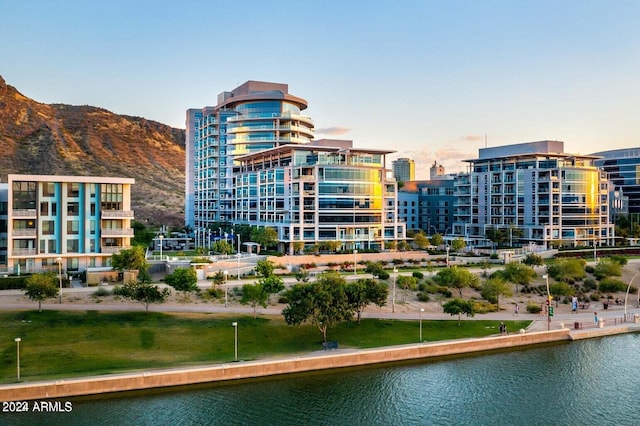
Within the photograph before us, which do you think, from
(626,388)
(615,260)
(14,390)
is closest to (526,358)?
(626,388)

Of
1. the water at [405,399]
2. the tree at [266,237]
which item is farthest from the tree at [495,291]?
the tree at [266,237]

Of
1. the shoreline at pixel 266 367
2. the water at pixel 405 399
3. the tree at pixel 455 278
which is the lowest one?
the water at pixel 405 399

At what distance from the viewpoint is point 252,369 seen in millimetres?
40219

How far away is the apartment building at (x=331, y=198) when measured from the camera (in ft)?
316

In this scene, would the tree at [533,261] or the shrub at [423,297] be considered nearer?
the shrub at [423,297]

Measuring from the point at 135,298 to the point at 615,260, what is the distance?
7051cm

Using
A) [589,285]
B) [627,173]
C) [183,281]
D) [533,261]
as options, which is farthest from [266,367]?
[627,173]

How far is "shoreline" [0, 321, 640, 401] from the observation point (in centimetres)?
A: 3550

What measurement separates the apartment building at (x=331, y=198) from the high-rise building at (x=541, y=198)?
2578 cm

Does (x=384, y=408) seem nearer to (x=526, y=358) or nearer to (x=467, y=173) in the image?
(x=526, y=358)

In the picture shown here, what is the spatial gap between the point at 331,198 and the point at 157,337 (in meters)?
54.4

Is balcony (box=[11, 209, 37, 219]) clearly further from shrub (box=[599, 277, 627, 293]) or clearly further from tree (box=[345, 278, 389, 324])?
shrub (box=[599, 277, 627, 293])

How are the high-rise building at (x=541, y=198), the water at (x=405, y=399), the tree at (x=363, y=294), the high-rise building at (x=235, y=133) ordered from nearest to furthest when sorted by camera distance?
1. the water at (x=405, y=399)
2. the tree at (x=363, y=294)
3. the high-rise building at (x=541, y=198)
4. the high-rise building at (x=235, y=133)

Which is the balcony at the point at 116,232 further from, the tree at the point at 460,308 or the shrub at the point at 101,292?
the tree at the point at 460,308
